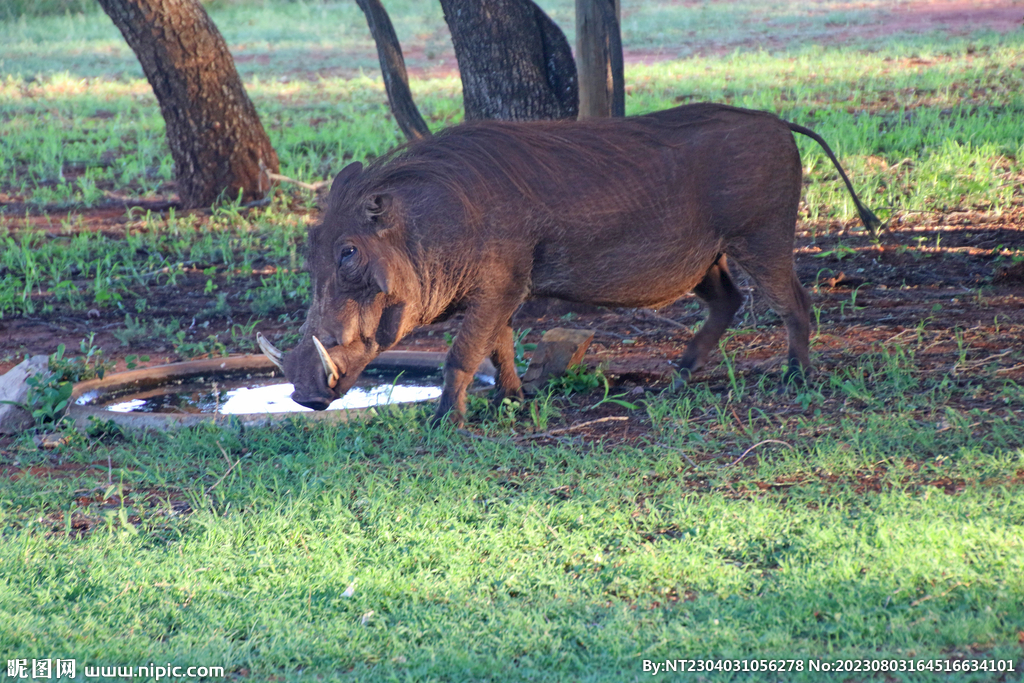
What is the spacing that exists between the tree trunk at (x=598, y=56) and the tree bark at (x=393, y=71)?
2.94 ft

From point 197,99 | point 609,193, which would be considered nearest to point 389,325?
point 609,193

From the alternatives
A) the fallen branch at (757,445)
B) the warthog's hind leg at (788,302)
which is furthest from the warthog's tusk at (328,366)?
the warthog's hind leg at (788,302)

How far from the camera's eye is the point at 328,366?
12.6 ft

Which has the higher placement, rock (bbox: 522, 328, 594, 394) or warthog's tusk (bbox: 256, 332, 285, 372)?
warthog's tusk (bbox: 256, 332, 285, 372)

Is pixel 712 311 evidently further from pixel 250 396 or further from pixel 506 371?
pixel 250 396

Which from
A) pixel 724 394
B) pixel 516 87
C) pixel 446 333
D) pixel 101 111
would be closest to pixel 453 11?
pixel 516 87

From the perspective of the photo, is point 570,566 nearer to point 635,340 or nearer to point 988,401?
point 988,401

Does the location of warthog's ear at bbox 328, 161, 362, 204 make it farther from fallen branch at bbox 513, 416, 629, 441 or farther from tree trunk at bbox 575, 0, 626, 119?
tree trunk at bbox 575, 0, 626, 119

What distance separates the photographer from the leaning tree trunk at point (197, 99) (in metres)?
7.82

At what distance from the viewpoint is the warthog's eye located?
395 cm

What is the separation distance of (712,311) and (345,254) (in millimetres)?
1714

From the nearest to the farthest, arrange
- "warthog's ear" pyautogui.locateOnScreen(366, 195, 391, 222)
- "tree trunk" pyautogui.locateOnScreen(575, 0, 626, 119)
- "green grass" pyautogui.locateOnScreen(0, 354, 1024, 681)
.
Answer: "green grass" pyautogui.locateOnScreen(0, 354, 1024, 681) < "warthog's ear" pyautogui.locateOnScreen(366, 195, 391, 222) < "tree trunk" pyautogui.locateOnScreen(575, 0, 626, 119)

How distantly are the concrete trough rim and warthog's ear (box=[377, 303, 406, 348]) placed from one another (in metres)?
0.32

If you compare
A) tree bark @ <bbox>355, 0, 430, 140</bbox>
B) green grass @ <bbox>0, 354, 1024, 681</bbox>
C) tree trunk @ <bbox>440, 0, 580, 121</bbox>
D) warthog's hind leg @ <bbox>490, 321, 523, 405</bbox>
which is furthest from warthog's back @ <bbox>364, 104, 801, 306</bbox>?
tree bark @ <bbox>355, 0, 430, 140</bbox>
